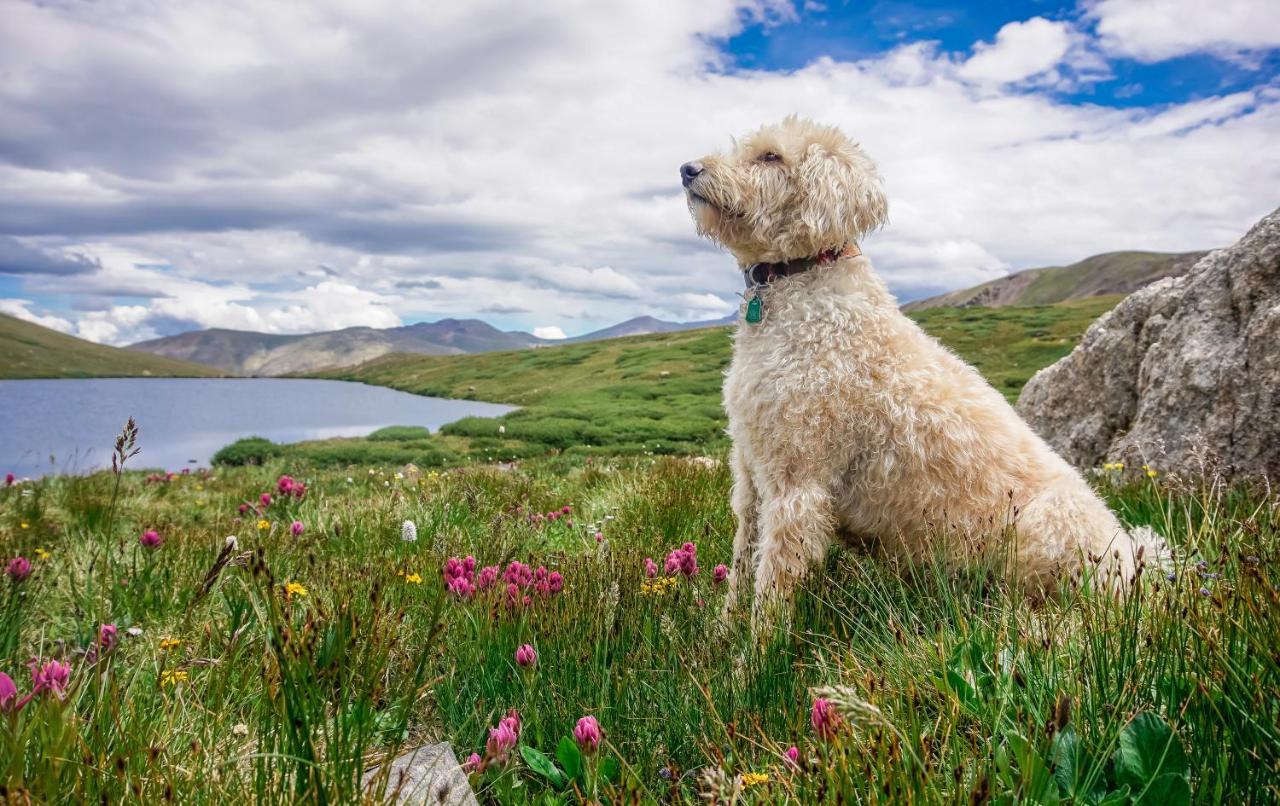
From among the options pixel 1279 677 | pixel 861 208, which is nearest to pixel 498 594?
pixel 1279 677

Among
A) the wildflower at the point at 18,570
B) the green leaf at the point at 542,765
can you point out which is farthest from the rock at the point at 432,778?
the wildflower at the point at 18,570

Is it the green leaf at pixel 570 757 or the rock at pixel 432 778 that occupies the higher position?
the rock at pixel 432 778

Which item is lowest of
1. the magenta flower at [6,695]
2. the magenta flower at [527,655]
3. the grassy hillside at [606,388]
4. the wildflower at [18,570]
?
the grassy hillside at [606,388]

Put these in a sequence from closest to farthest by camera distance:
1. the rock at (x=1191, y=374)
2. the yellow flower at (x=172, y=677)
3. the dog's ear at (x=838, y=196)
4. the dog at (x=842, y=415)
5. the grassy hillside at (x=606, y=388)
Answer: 1. the yellow flower at (x=172, y=677)
2. the dog at (x=842, y=415)
3. the dog's ear at (x=838, y=196)
4. the rock at (x=1191, y=374)
5. the grassy hillside at (x=606, y=388)

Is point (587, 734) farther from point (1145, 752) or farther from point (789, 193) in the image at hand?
point (789, 193)

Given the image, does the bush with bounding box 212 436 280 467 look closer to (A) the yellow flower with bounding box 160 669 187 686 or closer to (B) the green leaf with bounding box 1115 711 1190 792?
(A) the yellow flower with bounding box 160 669 187 686

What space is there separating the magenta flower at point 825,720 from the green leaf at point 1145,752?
27.6 inches

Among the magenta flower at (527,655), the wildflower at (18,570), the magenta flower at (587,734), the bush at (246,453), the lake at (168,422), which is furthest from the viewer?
the bush at (246,453)

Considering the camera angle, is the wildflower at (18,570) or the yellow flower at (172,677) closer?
the yellow flower at (172,677)

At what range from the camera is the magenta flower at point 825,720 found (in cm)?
181

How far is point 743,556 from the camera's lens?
4805 mm

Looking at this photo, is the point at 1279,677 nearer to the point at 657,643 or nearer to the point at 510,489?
the point at 657,643

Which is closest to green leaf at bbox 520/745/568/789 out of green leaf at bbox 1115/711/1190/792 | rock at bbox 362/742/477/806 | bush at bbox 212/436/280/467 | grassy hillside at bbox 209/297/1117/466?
rock at bbox 362/742/477/806

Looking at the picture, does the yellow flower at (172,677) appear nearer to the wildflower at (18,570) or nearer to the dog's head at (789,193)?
the wildflower at (18,570)
